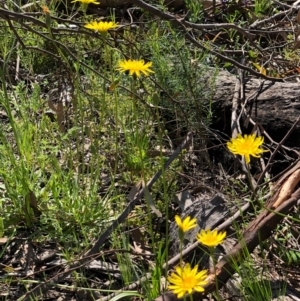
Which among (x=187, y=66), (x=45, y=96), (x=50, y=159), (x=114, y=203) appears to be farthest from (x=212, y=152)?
(x=45, y=96)

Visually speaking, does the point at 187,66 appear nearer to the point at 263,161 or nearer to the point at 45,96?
the point at 263,161

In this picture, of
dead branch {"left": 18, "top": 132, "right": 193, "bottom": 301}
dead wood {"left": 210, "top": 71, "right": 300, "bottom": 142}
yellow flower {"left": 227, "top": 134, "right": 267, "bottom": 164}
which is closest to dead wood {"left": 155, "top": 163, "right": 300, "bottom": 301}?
yellow flower {"left": 227, "top": 134, "right": 267, "bottom": 164}

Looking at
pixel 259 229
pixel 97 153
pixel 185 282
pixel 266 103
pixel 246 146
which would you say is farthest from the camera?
pixel 266 103

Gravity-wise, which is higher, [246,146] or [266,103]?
[246,146]

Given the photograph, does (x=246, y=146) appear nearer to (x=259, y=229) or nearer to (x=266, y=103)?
(x=259, y=229)

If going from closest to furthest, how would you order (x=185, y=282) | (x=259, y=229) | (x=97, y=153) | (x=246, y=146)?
(x=185, y=282) < (x=246, y=146) < (x=259, y=229) < (x=97, y=153)

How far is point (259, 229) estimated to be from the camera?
1.67 metres

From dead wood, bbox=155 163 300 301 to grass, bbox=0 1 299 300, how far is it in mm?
46

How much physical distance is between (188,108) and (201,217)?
25.0 inches

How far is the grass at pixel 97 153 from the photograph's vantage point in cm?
182

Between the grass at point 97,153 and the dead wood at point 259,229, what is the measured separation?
0.05 metres

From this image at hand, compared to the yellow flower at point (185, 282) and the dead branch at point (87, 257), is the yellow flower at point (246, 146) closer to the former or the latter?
the dead branch at point (87, 257)

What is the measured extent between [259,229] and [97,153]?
24.8 inches

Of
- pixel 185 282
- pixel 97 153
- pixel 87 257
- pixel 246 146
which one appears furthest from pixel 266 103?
pixel 185 282
